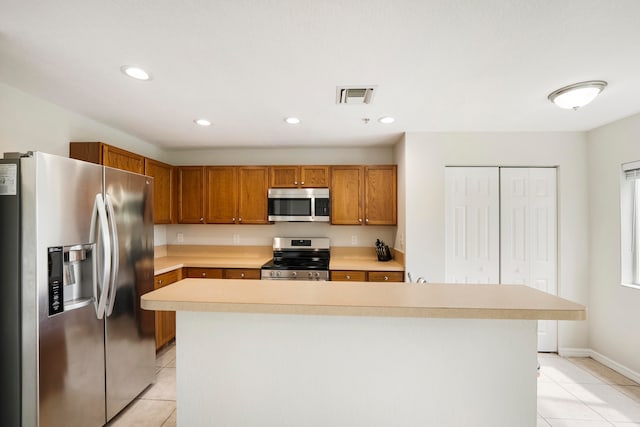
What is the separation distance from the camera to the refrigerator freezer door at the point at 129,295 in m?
2.09

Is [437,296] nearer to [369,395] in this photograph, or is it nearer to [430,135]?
[369,395]

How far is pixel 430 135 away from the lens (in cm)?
327

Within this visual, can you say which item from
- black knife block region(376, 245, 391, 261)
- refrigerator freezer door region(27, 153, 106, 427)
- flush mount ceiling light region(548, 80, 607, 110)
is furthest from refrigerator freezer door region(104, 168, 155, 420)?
flush mount ceiling light region(548, 80, 607, 110)

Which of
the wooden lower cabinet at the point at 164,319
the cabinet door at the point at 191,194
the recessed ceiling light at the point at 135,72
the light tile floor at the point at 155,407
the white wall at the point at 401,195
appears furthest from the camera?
the cabinet door at the point at 191,194

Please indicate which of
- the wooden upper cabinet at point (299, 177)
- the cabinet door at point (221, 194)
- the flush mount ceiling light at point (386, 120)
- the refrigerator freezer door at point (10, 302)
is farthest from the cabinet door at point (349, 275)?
the refrigerator freezer door at point (10, 302)

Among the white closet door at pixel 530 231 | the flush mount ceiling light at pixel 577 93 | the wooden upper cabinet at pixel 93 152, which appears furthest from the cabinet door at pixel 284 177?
the flush mount ceiling light at pixel 577 93

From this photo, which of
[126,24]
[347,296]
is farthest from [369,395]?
[126,24]

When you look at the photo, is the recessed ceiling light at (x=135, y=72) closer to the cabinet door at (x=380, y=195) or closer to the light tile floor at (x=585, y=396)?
the cabinet door at (x=380, y=195)

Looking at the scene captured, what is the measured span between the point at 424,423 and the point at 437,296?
2.02ft

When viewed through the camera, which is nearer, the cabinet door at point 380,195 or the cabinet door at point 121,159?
the cabinet door at point 121,159

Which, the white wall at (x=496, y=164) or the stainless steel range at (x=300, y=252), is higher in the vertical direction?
the white wall at (x=496, y=164)

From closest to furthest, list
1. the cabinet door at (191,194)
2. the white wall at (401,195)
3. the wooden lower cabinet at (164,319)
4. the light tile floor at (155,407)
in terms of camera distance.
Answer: the light tile floor at (155,407)
the wooden lower cabinet at (164,319)
the white wall at (401,195)
the cabinet door at (191,194)

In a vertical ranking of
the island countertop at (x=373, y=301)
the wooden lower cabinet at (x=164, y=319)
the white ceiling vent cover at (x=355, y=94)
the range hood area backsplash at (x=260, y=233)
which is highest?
the white ceiling vent cover at (x=355, y=94)

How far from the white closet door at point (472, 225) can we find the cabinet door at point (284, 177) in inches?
71.2
